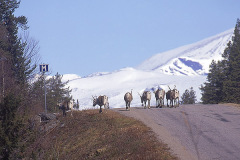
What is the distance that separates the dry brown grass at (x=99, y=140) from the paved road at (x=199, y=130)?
36.4 inches

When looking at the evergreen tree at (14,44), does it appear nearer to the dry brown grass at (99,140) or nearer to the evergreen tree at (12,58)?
the evergreen tree at (12,58)

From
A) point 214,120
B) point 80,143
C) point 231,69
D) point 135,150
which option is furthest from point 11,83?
point 231,69

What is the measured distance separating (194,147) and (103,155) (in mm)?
5089

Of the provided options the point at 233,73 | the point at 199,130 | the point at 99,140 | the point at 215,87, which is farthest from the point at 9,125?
the point at 215,87

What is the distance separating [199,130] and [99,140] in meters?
6.19

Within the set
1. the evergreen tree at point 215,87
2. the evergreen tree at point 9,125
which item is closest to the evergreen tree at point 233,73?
the evergreen tree at point 215,87

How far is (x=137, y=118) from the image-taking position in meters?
34.5

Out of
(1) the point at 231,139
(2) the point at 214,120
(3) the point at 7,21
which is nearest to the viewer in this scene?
(1) the point at 231,139

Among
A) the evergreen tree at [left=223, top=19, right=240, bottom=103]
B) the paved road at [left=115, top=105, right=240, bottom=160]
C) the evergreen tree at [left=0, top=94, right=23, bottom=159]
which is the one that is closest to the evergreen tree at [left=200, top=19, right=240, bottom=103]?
the evergreen tree at [left=223, top=19, right=240, bottom=103]

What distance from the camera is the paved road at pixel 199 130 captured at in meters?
22.1

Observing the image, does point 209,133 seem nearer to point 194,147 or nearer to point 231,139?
point 231,139

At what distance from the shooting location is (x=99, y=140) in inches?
A: 1180

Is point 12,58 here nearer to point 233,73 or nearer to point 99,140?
point 99,140

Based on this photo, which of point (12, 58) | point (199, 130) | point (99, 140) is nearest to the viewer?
point (199, 130)
